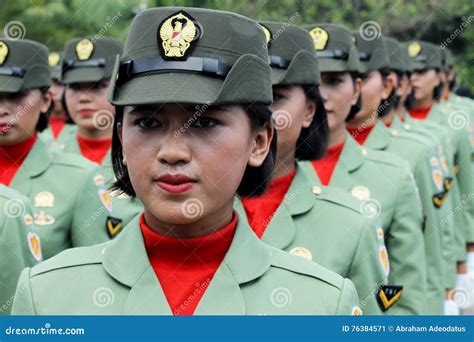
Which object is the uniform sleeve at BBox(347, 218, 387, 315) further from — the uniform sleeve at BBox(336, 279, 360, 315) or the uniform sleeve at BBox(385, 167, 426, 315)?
the uniform sleeve at BBox(336, 279, 360, 315)

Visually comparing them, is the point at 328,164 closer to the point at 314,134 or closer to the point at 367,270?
the point at 314,134

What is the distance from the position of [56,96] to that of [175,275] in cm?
716

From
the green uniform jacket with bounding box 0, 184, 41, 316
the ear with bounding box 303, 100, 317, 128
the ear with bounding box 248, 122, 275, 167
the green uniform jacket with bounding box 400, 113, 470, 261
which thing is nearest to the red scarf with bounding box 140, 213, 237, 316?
the ear with bounding box 248, 122, 275, 167

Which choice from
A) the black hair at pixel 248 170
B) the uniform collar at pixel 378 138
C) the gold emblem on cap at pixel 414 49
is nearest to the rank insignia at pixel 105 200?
the uniform collar at pixel 378 138

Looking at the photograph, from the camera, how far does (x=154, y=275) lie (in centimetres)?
277

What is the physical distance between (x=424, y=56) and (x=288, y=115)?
820cm

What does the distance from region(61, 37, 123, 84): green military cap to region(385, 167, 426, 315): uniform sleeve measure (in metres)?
2.47

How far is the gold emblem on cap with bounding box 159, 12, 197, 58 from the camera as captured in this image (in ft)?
9.02

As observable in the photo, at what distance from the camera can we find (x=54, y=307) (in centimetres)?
274

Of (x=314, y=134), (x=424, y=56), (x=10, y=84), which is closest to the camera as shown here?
(x=314, y=134)

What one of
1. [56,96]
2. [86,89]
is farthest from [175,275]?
[56,96]

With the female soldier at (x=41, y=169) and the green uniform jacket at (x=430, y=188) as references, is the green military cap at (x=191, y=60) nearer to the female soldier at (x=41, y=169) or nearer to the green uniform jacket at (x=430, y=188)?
the female soldier at (x=41, y=169)

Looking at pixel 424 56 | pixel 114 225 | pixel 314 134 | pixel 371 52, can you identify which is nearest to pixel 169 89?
pixel 314 134

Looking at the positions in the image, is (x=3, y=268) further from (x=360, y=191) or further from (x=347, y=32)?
(x=347, y=32)
